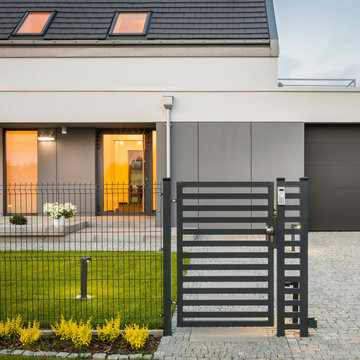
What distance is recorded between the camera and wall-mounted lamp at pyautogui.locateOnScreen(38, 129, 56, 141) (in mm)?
12375

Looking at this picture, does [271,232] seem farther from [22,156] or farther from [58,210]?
[22,156]

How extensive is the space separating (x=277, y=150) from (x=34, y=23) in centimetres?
1002

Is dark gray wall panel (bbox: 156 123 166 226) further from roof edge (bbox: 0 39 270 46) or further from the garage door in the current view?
the garage door

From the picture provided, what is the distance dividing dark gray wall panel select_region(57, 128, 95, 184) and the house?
0.03 metres

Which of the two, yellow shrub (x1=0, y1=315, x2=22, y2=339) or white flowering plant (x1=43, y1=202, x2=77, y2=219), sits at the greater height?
white flowering plant (x1=43, y1=202, x2=77, y2=219)

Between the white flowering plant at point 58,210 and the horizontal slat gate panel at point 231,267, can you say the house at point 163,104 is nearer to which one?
the white flowering plant at point 58,210

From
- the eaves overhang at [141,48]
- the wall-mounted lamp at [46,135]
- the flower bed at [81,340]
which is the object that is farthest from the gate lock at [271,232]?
the wall-mounted lamp at [46,135]

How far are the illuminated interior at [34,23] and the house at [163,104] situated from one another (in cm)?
6

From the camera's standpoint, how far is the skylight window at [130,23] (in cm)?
1335

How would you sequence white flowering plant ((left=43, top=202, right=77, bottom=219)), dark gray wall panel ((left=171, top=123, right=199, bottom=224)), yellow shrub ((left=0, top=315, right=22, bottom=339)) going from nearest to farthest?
yellow shrub ((left=0, top=315, right=22, bottom=339))
white flowering plant ((left=43, top=202, right=77, bottom=219))
dark gray wall panel ((left=171, top=123, right=199, bottom=224))

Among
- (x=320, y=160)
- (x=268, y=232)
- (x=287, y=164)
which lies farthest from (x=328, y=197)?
(x=268, y=232)

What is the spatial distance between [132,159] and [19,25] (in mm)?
6579

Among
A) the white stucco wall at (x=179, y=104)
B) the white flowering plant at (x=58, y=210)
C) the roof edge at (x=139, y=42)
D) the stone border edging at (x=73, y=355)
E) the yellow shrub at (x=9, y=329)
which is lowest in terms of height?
the stone border edging at (x=73, y=355)

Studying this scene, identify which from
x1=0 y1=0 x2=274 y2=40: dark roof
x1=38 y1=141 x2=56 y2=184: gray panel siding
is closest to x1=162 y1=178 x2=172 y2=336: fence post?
x1=38 y1=141 x2=56 y2=184: gray panel siding
